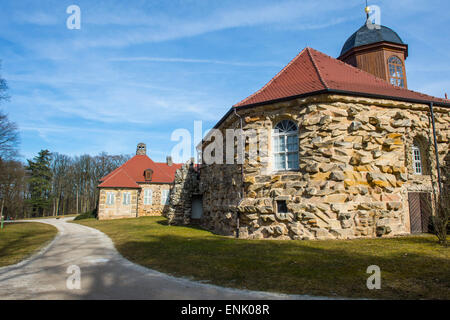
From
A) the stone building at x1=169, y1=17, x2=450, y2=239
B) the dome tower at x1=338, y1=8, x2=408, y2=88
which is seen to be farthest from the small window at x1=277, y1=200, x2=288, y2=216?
the dome tower at x1=338, y1=8, x2=408, y2=88

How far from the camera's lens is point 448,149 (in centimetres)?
1234

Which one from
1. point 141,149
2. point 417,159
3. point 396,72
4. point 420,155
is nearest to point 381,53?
point 396,72

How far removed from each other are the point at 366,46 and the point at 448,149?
24.5 feet

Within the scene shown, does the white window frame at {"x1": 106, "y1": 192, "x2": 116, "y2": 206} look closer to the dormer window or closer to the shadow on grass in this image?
the dormer window

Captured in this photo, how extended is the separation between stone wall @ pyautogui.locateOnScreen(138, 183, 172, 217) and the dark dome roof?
81.8 feet

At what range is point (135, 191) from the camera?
31.1 meters

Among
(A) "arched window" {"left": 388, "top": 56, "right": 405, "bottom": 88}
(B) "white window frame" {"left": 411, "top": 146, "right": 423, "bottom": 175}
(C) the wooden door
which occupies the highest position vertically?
(A) "arched window" {"left": 388, "top": 56, "right": 405, "bottom": 88}

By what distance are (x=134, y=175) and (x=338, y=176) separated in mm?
27594

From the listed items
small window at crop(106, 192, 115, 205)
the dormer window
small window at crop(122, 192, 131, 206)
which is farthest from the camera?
the dormer window

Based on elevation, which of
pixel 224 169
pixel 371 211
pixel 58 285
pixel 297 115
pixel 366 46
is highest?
pixel 366 46

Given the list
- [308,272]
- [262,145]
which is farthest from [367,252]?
[262,145]

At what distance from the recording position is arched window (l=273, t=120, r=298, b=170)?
36.7 ft

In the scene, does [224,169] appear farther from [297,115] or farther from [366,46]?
[366,46]

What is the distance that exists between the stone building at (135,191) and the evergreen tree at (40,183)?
21311mm
